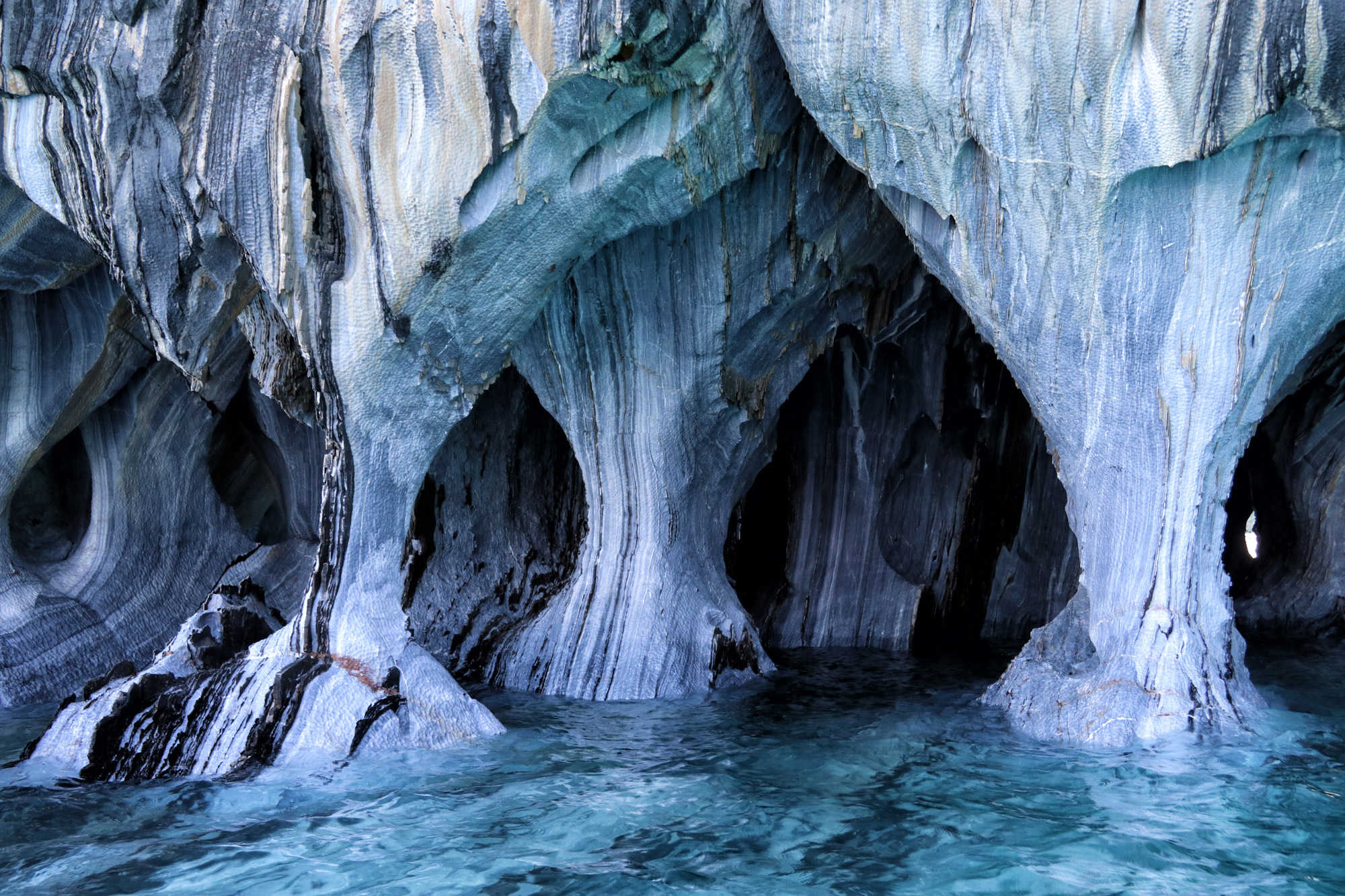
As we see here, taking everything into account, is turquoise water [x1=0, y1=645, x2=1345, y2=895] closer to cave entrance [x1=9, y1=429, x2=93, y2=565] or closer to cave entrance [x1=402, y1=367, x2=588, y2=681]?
cave entrance [x1=402, y1=367, x2=588, y2=681]

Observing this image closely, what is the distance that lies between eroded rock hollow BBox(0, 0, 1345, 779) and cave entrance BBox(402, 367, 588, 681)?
3.6 inches

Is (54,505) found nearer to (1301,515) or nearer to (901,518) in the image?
(901,518)

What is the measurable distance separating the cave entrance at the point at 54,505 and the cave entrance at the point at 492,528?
286cm

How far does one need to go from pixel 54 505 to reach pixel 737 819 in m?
7.27

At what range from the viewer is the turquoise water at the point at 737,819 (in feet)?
10.9

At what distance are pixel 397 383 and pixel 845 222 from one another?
2745 millimetres

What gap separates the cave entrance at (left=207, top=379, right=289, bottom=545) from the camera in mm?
9773

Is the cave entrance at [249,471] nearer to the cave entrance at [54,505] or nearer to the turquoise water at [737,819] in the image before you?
the cave entrance at [54,505]

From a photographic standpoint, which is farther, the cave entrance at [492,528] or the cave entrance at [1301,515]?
the cave entrance at [1301,515]

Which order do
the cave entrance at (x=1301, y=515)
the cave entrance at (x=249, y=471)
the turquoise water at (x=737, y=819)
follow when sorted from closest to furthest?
the turquoise water at (x=737, y=819), the cave entrance at (x=1301, y=515), the cave entrance at (x=249, y=471)

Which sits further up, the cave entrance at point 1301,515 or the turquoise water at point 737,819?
the cave entrance at point 1301,515

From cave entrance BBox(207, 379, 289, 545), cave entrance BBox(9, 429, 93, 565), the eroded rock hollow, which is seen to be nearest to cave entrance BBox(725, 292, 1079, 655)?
the eroded rock hollow

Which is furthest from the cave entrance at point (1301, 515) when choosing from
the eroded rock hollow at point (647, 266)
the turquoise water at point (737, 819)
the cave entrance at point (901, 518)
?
the eroded rock hollow at point (647, 266)

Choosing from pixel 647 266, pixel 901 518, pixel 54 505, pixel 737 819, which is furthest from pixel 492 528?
pixel 737 819
